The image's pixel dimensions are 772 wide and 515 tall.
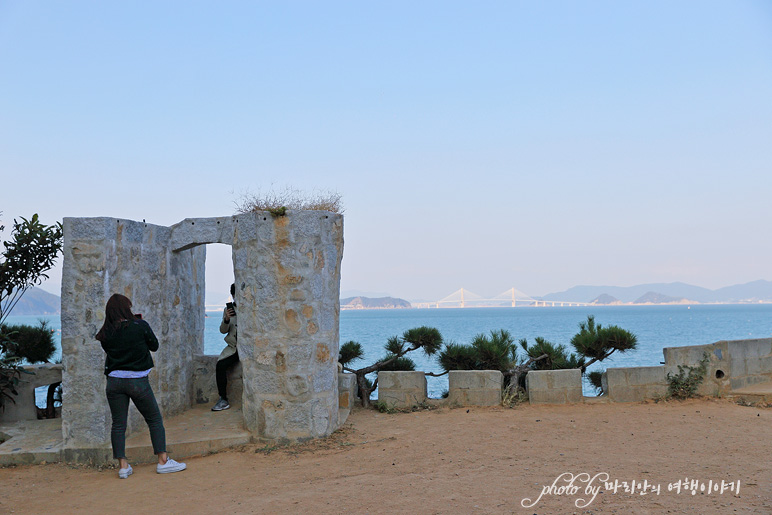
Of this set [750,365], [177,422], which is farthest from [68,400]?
[750,365]

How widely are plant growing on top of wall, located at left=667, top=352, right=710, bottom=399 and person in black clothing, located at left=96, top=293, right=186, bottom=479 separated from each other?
Result: 6.35 meters

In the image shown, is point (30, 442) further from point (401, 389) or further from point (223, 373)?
point (401, 389)

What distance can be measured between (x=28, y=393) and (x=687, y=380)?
8.60 m

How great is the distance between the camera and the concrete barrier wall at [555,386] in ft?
25.3

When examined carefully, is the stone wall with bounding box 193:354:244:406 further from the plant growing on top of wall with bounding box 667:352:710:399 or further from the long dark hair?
the plant growing on top of wall with bounding box 667:352:710:399

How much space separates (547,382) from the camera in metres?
7.73

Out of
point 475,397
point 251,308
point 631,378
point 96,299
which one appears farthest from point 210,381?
point 631,378

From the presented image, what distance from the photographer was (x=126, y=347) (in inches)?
202

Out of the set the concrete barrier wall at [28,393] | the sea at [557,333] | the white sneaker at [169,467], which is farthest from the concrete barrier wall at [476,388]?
the concrete barrier wall at [28,393]

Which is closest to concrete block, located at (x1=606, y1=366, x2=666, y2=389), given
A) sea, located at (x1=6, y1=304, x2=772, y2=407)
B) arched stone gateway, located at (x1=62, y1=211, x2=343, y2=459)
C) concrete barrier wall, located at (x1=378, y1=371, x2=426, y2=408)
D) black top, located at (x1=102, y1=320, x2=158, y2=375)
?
sea, located at (x1=6, y1=304, x2=772, y2=407)

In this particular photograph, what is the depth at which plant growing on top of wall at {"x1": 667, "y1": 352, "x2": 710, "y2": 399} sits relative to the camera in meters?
7.68

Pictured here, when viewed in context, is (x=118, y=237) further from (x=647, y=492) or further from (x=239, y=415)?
(x=647, y=492)

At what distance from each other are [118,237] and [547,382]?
18.2ft

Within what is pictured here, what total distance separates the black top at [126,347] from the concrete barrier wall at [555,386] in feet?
16.0
